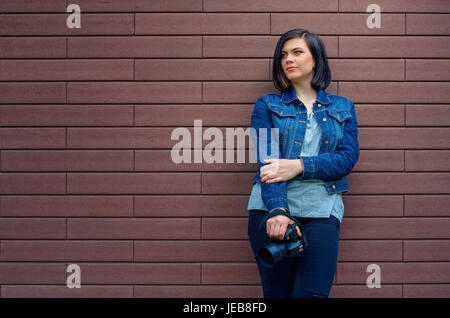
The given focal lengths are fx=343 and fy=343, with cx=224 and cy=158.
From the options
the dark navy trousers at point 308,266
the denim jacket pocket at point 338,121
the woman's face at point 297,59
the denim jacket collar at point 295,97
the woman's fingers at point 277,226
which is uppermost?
the woman's face at point 297,59

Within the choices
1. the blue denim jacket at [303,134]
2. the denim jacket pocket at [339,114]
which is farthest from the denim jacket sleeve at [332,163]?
the denim jacket pocket at [339,114]

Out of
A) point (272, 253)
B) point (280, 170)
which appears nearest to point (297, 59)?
point (280, 170)

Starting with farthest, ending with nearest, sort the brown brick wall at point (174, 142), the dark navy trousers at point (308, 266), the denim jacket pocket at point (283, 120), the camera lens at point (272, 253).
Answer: the brown brick wall at point (174, 142) → the denim jacket pocket at point (283, 120) → the dark navy trousers at point (308, 266) → the camera lens at point (272, 253)

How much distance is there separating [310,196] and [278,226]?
327 millimetres

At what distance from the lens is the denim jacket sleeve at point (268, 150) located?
183 centimetres

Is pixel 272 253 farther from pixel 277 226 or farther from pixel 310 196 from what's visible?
pixel 310 196

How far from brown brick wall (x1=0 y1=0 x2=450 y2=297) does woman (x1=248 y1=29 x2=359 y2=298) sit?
519mm

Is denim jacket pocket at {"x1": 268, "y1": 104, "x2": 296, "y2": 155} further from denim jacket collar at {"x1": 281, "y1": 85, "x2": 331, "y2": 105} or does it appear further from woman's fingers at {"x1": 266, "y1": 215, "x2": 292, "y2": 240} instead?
woman's fingers at {"x1": 266, "y1": 215, "x2": 292, "y2": 240}

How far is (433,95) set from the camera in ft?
8.42

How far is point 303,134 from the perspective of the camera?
6.44 ft

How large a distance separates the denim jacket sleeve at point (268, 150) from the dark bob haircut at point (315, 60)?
217 millimetres

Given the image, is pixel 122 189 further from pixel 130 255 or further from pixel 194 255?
pixel 194 255

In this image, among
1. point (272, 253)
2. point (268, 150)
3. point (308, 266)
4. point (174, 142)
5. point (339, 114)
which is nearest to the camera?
point (272, 253)

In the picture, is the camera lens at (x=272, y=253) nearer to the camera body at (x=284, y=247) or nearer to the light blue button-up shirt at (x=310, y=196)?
the camera body at (x=284, y=247)
